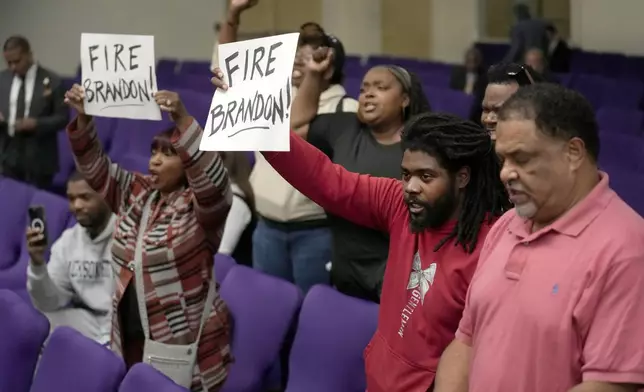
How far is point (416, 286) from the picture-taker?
2.45m

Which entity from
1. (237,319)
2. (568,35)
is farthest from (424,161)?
(568,35)

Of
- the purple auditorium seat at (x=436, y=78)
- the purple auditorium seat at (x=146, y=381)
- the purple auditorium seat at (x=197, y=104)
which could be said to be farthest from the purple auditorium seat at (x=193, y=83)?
the purple auditorium seat at (x=146, y=381)

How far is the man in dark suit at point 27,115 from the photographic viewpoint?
260 inches

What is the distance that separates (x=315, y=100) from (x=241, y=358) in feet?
2.74

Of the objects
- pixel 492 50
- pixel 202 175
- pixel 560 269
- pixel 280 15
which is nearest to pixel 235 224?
pixel 202 175

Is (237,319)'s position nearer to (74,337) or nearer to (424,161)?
(74,337)

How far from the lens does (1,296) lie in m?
3.28

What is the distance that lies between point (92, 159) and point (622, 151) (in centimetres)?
289

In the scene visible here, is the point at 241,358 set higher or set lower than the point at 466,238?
lower

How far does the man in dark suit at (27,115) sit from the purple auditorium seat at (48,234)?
1553 millimetres

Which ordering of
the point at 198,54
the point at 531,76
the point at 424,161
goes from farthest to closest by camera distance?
the point at 198,54 → the point at 531,76 → the point at 424,161

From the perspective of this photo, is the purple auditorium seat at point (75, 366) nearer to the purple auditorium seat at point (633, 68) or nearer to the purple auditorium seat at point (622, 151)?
the purple auditorium seat at point (622, 151)

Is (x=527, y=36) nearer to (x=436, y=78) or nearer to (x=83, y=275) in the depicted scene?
(x=436, y=78)

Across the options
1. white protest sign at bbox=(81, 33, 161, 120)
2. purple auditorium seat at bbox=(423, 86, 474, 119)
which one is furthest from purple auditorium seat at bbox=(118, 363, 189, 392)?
purple auditorium seat at bbox=(423, 86, 474, 119)
